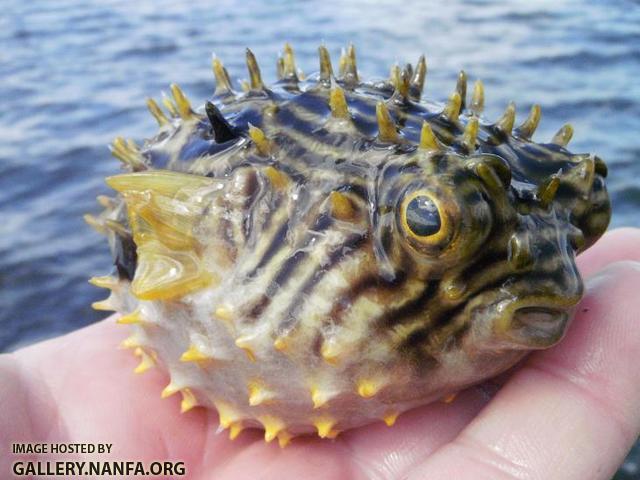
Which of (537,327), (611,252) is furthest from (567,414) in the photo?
(611,252)

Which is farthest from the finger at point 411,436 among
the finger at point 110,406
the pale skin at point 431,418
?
the finger at point 110,406

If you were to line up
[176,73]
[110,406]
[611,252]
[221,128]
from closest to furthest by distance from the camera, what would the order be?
[221,128]
[110,406]
[611,252]
[176,73]

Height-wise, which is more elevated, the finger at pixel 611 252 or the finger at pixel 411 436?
the finger at pixel 611 252

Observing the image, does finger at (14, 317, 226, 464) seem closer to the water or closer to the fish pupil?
the fish pupil

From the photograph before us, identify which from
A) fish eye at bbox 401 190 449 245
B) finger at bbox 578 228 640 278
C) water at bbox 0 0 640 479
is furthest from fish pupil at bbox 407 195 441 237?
water at bbox 0 0 640 479

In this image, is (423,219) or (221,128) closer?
(423,219)

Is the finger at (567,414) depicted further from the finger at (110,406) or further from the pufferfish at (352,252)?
the finger at (110,406)

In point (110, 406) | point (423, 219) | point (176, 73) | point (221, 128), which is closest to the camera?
point (423, 219)

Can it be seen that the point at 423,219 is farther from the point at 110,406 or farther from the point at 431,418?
the point at 110,406

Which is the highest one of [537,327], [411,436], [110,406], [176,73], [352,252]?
[352,252]
